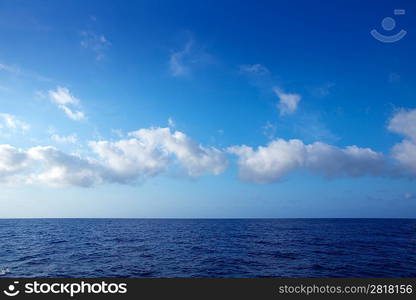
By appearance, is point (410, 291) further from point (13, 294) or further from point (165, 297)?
point (13, 294)

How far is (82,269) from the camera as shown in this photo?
2475 centimetres

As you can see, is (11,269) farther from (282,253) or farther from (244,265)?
(282,253)

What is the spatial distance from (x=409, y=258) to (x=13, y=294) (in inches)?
1594

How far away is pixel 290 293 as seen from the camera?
979 centimetres

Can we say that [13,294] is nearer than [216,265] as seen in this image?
Yes

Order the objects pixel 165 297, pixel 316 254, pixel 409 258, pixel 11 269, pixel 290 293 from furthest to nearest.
A: pixel 316 254 → pixel 409 258 → pixel 11 269 → pixel 290 293 → pixel 165 297

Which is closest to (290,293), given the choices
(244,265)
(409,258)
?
(244,265)

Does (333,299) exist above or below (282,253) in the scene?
above

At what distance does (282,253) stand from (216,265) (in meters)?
11.8

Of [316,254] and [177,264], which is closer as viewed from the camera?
[177,264]

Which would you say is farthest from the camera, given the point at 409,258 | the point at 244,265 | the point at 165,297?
the point at 409,258

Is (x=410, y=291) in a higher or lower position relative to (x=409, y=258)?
higher

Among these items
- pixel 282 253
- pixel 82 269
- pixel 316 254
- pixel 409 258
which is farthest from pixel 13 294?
pixel 409 258

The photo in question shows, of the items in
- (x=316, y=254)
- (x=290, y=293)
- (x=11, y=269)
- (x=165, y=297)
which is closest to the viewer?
(x=165, y=297)
